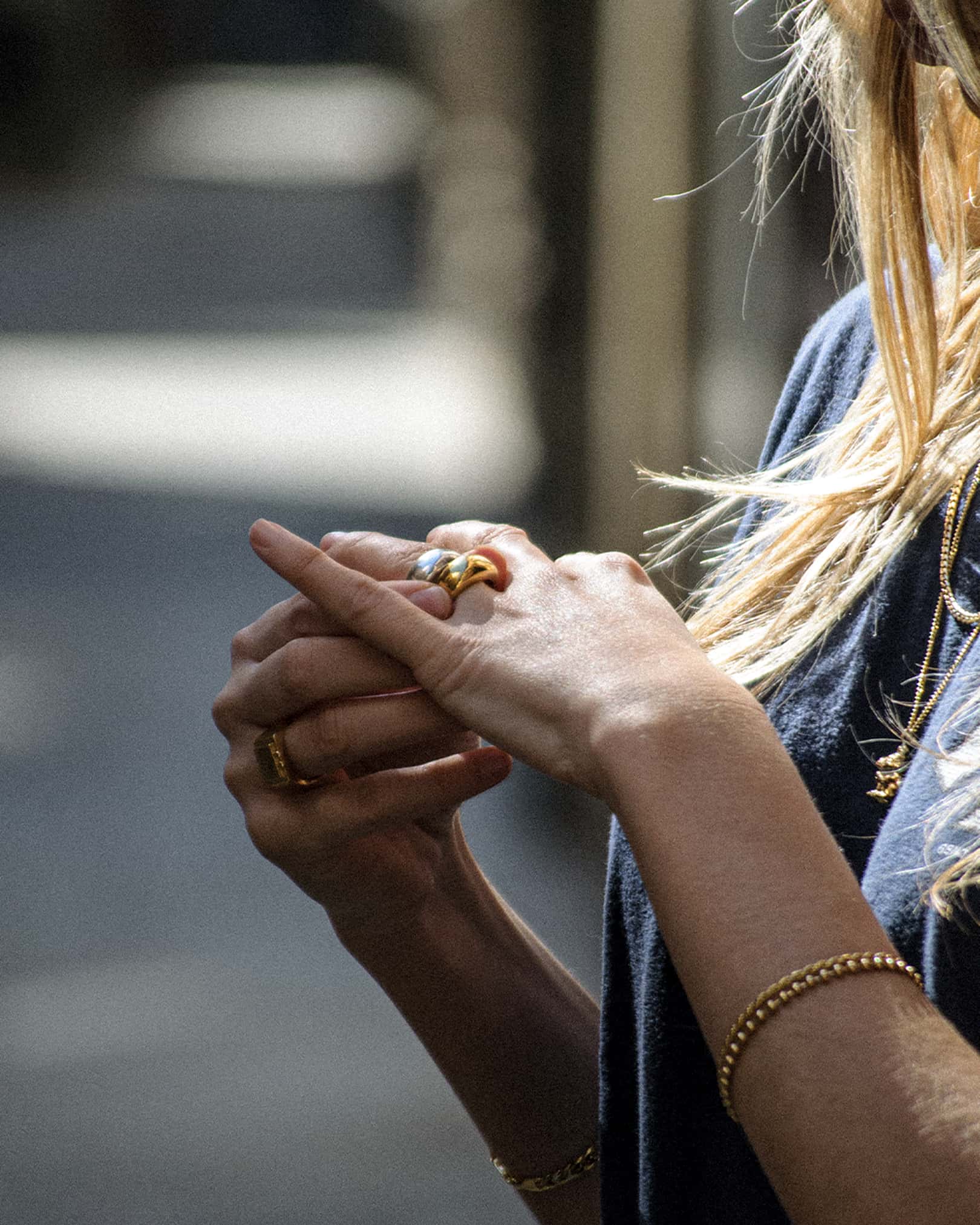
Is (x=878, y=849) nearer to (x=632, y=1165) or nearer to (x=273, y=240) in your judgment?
(x=632, y=1165)

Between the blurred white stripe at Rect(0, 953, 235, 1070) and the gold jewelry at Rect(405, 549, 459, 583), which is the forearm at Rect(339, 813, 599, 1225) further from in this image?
the blurred white stripe at Rect(0, 953, 235, 1070)

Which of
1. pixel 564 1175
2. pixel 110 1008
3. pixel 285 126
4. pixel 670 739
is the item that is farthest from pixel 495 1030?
pixel 285 126

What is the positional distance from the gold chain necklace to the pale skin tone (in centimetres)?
14

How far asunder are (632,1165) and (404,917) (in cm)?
20

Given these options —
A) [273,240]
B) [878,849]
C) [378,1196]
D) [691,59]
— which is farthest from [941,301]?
[273,240]

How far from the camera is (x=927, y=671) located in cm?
65

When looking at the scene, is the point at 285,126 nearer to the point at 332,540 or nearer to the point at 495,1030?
the point at 332,540

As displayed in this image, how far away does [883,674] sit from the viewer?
672 millimetres

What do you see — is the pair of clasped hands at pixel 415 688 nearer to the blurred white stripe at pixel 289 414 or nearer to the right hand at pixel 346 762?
the right hand at pixel 346 762

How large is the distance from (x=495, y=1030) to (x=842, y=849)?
0.25m

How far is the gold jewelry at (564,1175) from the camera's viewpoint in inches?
30.5

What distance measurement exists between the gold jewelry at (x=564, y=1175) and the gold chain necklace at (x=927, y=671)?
1.03 feet

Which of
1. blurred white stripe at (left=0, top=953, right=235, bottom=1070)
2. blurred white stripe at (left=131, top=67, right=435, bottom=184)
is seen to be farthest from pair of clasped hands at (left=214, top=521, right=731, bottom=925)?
blurred white stripe at (left=131, top=67, right=435, bottom=184)

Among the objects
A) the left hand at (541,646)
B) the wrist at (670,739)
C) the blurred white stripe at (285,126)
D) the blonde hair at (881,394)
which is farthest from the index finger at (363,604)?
the blurred white stripe at (285,126)
